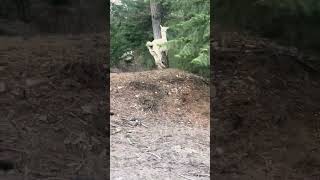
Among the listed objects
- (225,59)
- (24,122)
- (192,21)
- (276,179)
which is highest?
(192,21)

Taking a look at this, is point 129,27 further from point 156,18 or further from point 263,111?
point 263,111

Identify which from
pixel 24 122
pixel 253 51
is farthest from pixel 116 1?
pixel 24 122

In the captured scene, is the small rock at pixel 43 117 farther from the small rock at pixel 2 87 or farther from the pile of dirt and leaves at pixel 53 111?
the small rock at pixel 2 87

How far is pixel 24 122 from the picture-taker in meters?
3.56

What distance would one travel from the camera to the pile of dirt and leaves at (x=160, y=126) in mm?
3422

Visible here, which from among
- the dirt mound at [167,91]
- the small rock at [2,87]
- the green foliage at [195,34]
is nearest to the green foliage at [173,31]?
the green foliage at [195,34]

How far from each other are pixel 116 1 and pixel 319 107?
4.82 meters

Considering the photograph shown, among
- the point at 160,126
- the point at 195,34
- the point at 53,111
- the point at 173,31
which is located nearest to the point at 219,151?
the point at 160,126

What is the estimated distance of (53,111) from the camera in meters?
3.67

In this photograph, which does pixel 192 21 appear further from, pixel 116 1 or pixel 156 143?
pixel 116 1

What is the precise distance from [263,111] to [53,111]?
1.62 meters

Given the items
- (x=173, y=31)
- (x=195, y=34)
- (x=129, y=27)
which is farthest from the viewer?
(x=129, y=27)

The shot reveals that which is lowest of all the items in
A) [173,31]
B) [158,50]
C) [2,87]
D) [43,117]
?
[43,117]

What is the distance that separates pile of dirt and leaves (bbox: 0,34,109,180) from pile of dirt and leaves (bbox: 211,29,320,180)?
915 mm
